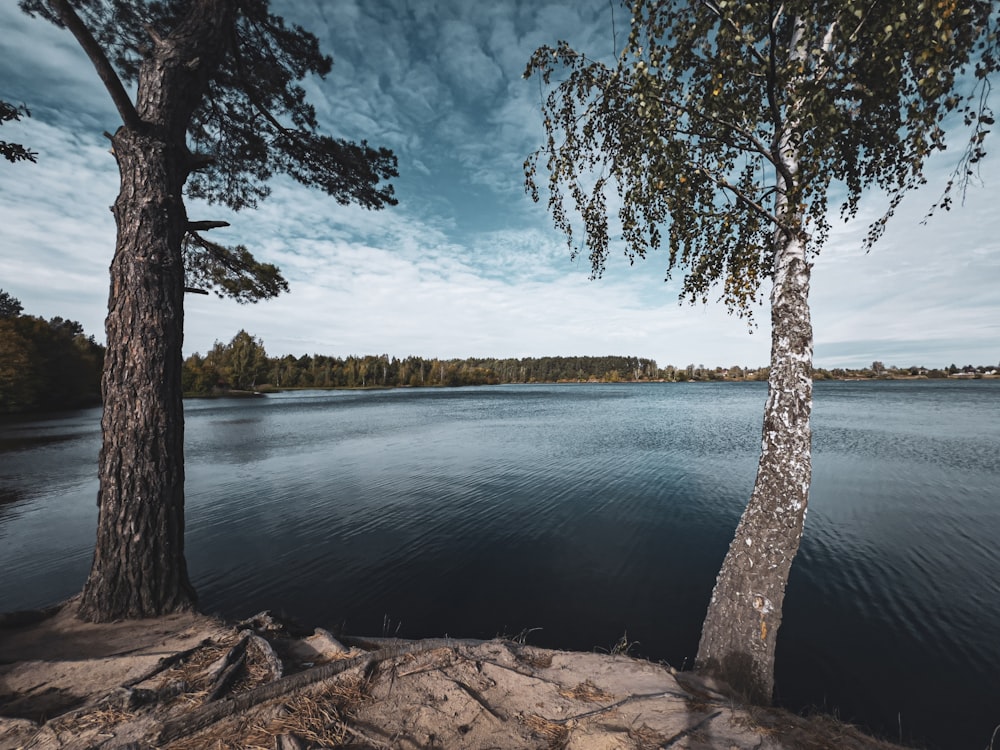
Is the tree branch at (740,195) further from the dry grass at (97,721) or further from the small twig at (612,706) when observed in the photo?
the dry grass at (97,721)

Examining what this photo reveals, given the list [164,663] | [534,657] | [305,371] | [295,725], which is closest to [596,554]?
[534,657]

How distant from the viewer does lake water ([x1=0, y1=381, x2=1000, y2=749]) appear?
22.0 ft

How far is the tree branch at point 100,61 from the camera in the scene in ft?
14.4

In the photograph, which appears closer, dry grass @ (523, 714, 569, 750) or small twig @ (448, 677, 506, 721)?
dry grass @ (523, 714, 569, 750)

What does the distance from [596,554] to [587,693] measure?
6.40m

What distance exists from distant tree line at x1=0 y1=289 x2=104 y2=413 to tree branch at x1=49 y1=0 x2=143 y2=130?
6561 centimetres

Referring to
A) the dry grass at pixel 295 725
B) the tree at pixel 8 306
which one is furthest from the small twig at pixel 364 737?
the tree at pixel 8 306

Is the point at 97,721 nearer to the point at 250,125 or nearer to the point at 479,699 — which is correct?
the point at 479,699

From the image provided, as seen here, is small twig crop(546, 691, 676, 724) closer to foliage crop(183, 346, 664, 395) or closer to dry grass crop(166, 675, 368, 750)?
dry grass crop(166, 675, 368, 750)

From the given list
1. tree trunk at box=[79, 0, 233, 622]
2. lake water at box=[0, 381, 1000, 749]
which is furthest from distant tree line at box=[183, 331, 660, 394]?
tree trunk at box=[79, 0, 233, 622]

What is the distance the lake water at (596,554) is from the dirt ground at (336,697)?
9.28 feet

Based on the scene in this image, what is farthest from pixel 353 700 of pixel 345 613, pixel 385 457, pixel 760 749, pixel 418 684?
pixel 385 457

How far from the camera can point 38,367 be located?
5262 centimetres

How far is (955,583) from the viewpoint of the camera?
8.62 m
